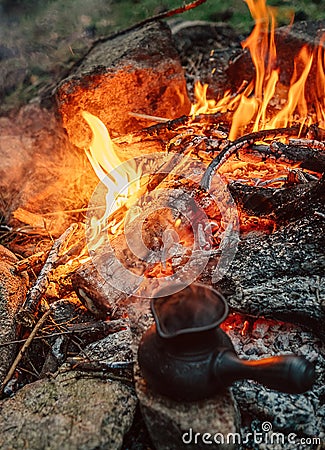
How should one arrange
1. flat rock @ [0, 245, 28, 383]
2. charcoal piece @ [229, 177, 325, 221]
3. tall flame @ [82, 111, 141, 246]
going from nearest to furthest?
flat rock @ [0, 245, 28, 383]
charcoal piece @ [229, 177, 325, 221]
tall flame @ [82, 111, 141, 246]

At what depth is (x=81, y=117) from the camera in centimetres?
387

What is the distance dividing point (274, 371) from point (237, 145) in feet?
6.58

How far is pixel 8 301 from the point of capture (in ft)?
8.89

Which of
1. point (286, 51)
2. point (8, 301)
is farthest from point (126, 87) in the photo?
point (8, 301)

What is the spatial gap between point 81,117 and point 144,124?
1.91 feet

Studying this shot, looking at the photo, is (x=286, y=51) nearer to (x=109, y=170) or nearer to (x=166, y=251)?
(x=109, y=170)

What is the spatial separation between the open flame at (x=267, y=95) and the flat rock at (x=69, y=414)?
7.75ft

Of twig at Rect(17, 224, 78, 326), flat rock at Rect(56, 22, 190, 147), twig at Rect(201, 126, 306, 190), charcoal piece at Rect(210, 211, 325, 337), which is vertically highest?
flat rock at Rect(56, 22, 190, 147)

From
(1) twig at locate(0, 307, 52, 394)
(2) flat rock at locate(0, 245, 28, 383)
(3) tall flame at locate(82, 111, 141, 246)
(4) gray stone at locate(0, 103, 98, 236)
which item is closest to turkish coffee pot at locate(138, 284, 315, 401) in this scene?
(1) twig at locate(0, 307, 52, 394)

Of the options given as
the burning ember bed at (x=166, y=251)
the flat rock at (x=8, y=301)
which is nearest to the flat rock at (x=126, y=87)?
the burning ember bed at (x=166, y=251)

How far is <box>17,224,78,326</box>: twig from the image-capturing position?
2.69 meters

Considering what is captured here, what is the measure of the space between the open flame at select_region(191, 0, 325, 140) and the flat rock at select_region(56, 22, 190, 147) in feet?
1.03

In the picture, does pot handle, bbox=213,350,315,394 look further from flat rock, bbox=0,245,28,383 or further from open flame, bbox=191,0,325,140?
open flame, bbox=191,0,325,140

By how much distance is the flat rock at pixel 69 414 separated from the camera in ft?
6.30
